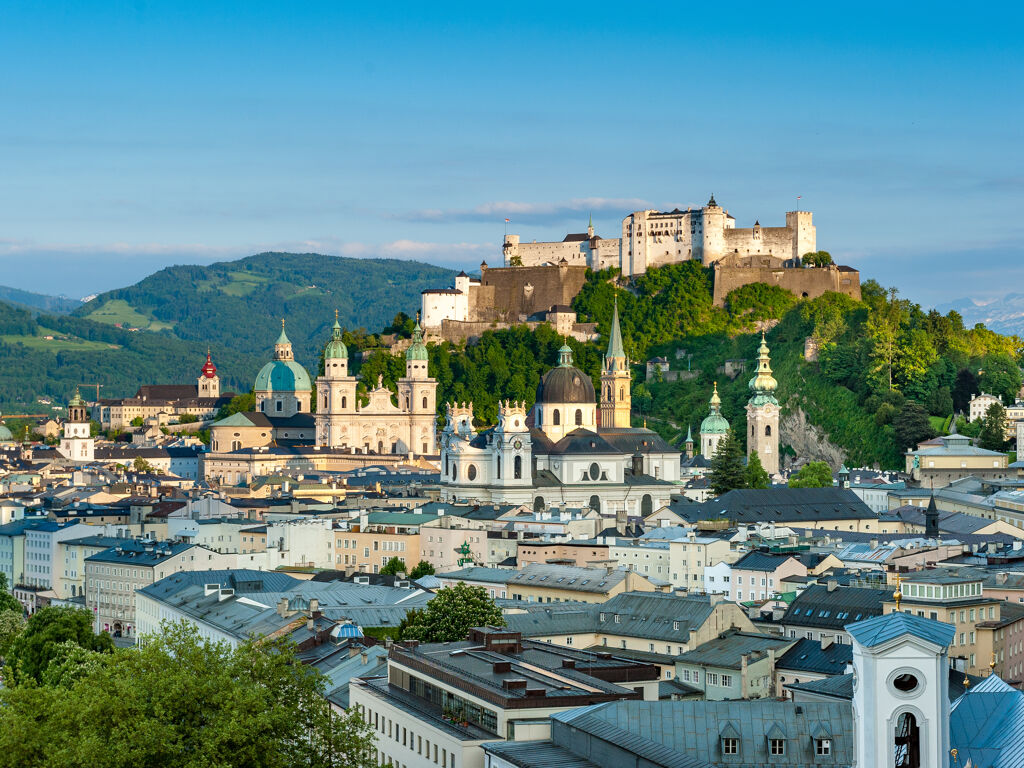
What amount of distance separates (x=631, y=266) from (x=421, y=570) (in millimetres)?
73277

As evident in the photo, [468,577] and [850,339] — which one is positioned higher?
[850,339]

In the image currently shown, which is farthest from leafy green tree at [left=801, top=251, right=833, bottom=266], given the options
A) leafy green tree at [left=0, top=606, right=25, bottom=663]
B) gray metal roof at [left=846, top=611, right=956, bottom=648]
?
gray metal roof at [left=846, top=611, right=956, bottom=648]

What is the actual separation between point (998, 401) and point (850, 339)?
14693mm

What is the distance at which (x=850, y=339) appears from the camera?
131625 mm

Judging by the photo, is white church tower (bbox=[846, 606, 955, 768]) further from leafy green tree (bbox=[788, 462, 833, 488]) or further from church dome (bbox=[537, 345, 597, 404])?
church dome (bbox=[537, 345, 597, 404])

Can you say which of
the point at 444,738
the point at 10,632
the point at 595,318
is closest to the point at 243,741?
the point at 444,738

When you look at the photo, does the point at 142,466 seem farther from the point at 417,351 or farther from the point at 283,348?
the point at 283,348

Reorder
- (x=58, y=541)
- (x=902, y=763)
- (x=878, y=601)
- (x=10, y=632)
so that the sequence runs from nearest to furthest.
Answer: (x=902, y=763) → (x=878, y=601) → (x=10, y=632) → (x=58, y=541)

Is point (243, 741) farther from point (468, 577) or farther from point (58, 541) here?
point (58, 541)

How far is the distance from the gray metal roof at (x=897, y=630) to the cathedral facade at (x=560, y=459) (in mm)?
69579

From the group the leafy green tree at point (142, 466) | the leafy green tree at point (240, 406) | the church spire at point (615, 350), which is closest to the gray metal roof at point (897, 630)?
the church spire at point (615, 350)

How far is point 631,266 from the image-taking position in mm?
149000

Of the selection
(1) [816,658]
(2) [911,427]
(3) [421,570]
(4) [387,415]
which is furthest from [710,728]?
(4) [387,415]

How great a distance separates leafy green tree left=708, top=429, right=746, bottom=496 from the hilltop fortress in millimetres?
36259
